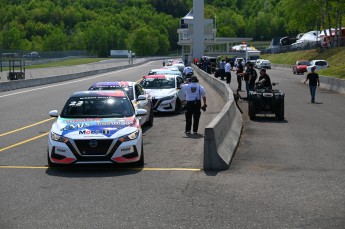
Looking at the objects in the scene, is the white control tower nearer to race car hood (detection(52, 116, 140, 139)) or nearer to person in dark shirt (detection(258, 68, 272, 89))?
person in dark shirt (detection(258, 68, 272, 89))

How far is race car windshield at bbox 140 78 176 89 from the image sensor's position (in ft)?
77.4

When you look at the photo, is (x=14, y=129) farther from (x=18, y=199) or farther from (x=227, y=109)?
(x=18, y=199)

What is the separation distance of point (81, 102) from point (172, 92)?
33.3ft

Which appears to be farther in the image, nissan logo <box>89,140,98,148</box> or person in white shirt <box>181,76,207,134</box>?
person in white shirt <box>181,76,207,134</box>

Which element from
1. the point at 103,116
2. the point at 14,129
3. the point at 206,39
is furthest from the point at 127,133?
the point at 206,39

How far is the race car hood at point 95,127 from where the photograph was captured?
35.7 ft

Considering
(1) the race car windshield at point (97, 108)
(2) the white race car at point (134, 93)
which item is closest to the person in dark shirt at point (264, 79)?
(2) the white race car at point (134, 93)

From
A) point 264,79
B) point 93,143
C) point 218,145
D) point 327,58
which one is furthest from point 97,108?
point 327,58

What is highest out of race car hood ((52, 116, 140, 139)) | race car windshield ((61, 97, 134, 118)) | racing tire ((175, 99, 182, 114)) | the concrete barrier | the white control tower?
the white control tower

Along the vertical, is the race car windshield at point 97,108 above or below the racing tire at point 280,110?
above

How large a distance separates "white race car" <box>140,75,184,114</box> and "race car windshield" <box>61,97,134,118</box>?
359 inches

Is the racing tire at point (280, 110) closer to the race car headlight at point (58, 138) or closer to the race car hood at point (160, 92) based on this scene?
the race car hood at point (160, 92)

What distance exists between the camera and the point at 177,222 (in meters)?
7.35

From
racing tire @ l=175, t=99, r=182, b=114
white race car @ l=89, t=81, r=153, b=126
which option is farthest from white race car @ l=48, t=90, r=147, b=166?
racing tire @ l=175, t=99, r=182, b=114
